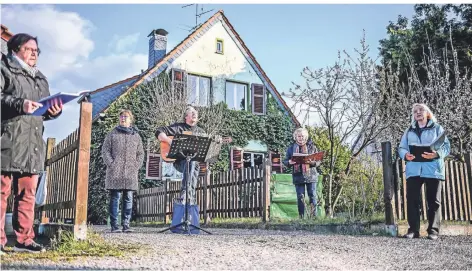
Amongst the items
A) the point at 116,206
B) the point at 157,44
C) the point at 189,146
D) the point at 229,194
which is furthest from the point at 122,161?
the point at 157,44

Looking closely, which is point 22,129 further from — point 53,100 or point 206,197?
point 206,197

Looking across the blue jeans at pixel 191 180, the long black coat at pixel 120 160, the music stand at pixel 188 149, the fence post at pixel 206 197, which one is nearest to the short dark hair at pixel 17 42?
the music stand at pixel 188 149

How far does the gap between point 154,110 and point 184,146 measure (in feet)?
41.9

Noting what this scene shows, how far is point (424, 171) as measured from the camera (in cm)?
686

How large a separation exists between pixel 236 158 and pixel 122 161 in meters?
12.9

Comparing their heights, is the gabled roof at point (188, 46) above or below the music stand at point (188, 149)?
above

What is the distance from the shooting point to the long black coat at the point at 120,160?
7473 millimetres

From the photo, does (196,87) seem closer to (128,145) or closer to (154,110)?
(154,110)

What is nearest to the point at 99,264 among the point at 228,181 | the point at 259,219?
the point at 259,219

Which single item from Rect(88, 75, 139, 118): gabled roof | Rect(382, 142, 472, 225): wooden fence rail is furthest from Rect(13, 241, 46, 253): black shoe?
Rect(88, 75, 139, 118): gabled roof

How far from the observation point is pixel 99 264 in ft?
12.2

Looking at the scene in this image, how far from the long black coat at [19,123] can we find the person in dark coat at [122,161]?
3109 mm

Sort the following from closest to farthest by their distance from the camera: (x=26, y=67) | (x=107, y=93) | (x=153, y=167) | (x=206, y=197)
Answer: (x=26, y=67) → (x=206, y=197) → (x=153, y=167) → (x=107, y=93)

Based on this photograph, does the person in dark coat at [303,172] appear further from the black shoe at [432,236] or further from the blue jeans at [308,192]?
the black shoe at [432,236]
